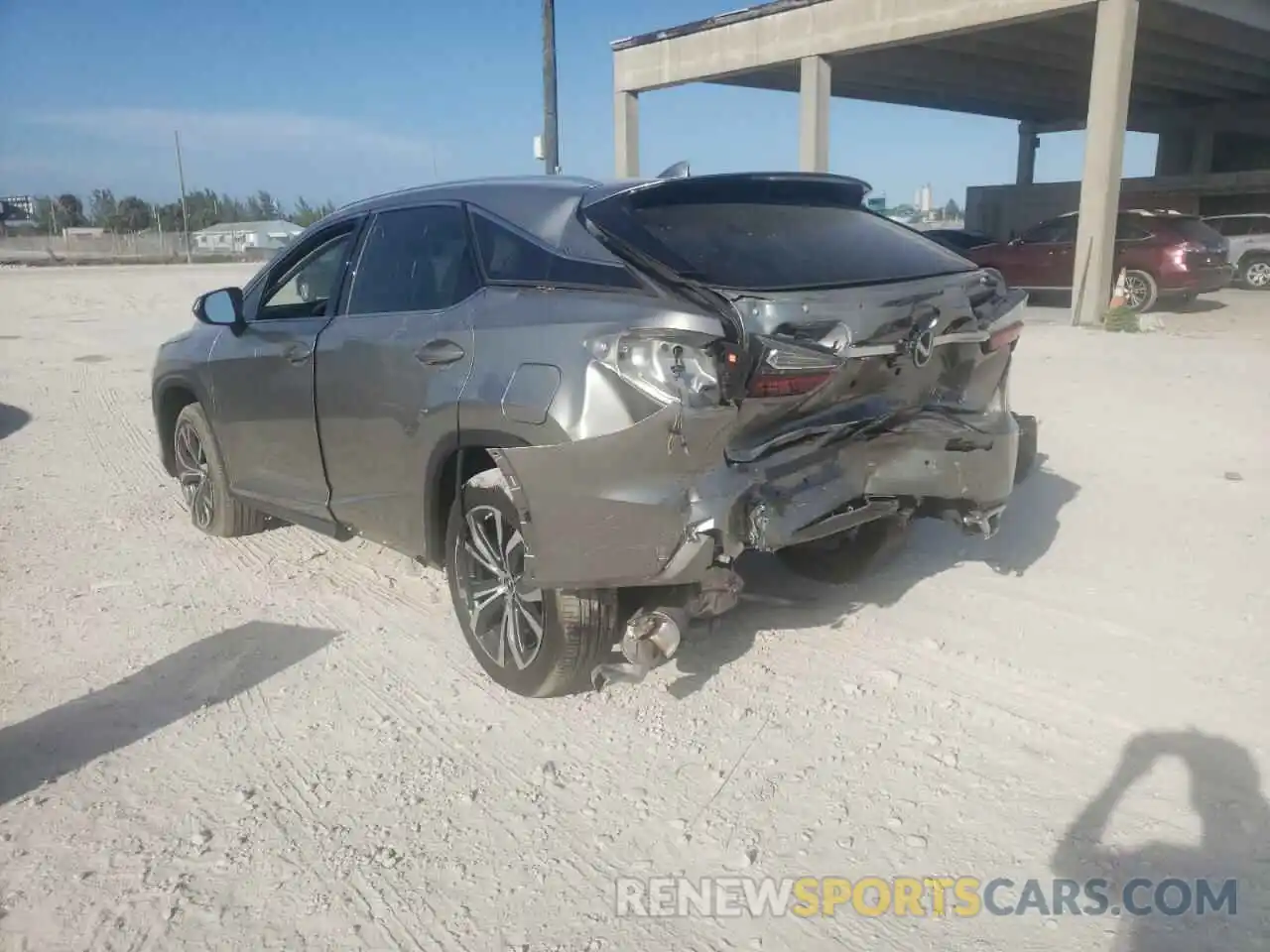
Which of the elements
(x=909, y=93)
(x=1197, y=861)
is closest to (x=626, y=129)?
(x=909, y=93)

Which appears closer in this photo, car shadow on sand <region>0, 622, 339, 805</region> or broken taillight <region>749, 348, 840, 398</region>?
broken taillight <region>749, 348, 840, 398</region>

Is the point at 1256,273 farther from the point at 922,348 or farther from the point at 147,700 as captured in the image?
the point at 147,700

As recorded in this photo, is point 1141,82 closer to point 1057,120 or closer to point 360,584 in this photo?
point 1057,120

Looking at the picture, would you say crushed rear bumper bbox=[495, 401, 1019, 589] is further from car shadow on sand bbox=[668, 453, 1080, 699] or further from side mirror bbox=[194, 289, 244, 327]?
side mirror bbox=[194, 289, 244, 327]

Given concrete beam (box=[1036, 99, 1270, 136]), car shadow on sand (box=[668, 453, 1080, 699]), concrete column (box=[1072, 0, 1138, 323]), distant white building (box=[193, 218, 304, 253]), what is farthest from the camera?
distant white building (box=[193, 218, 304, 253])

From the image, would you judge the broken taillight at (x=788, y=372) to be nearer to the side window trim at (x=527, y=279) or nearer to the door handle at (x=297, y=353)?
the side window trim at (x=527, y=279)

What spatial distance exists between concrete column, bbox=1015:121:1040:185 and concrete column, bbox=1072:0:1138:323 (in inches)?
776

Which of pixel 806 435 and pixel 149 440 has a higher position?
pixel 806 435

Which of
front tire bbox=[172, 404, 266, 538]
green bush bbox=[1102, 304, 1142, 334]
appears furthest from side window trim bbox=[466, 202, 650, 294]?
green bush bbox=[1102, 304, 1142, 334]

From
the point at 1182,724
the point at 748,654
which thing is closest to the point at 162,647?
the point at 748,654

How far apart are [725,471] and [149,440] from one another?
6339 mm

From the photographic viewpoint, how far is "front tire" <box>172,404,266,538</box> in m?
5.25

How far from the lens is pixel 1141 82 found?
25.4 meters

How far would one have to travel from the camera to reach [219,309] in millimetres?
4781
